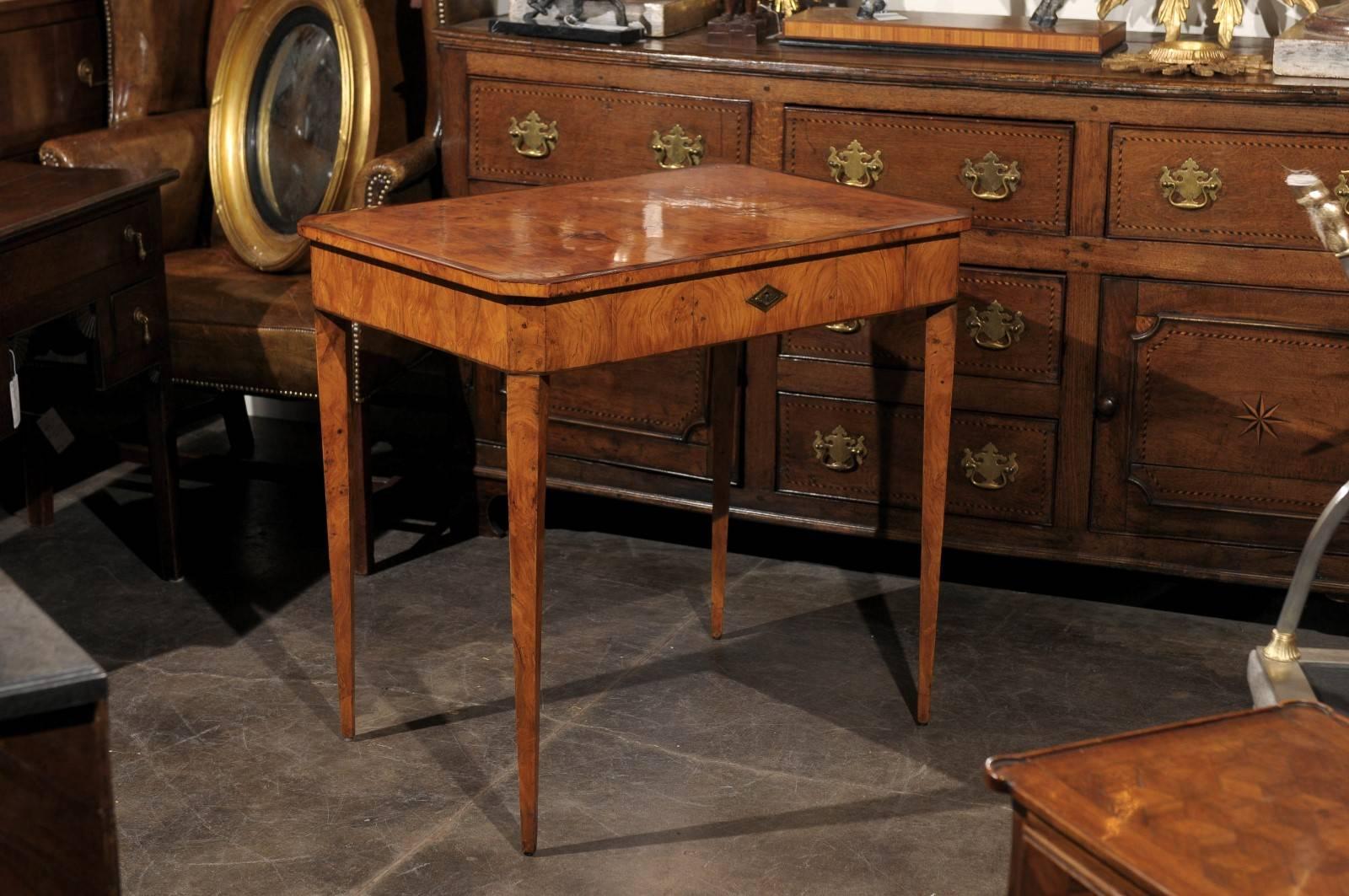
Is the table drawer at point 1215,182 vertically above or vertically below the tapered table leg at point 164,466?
above

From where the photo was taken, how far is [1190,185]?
3.25m

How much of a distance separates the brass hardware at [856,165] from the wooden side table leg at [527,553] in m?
1.16

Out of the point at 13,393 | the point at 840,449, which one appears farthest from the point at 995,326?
the point at 13,393

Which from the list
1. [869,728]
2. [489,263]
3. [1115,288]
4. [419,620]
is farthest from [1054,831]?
→ [419,620]

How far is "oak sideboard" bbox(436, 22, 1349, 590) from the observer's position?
3258 mm

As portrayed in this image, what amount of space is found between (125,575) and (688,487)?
1.27m

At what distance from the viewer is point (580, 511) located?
14.1ft

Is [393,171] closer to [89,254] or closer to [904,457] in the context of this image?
[89,254]

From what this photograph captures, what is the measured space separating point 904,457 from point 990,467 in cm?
18

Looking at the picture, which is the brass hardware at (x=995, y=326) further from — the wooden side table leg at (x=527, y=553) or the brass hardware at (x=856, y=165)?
the wooden side table leg at (x=527, y=553)

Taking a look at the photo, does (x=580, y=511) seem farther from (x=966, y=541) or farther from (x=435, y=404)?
(x=966, y=541)

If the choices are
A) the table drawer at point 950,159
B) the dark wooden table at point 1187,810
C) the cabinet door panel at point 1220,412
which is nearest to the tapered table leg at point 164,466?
the table drawer at point 950,159

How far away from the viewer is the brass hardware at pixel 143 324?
11.7 ft

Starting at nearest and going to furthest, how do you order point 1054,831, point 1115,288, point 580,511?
point 1054,831 → point 1115,288 → point 580,511
